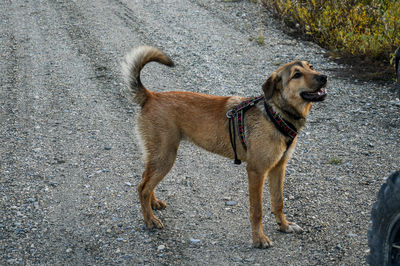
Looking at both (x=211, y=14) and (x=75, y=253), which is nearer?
(x=75, y=253)

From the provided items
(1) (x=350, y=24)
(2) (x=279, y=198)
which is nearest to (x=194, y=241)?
Answer: (2) (x=279, y=198)

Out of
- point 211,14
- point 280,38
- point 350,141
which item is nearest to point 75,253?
point 350,141

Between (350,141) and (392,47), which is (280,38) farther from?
(350,141)

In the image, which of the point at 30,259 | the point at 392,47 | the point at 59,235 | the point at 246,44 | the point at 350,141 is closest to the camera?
the point at 30,259

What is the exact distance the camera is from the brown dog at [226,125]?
4059mm

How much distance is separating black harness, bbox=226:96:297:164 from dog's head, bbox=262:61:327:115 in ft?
0.48

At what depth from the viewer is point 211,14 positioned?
36.7ft

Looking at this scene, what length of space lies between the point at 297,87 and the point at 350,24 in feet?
17.4

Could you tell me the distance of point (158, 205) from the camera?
4.73m

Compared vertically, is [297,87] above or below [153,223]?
above

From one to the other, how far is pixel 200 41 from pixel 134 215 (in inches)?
231

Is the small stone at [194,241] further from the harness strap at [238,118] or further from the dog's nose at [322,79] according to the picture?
the dog's nose at [322,79]

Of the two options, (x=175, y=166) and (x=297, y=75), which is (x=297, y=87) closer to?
(x=297, y=75)

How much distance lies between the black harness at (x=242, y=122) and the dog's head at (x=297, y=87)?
0.15 m
